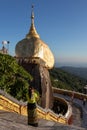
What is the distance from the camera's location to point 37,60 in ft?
80.5

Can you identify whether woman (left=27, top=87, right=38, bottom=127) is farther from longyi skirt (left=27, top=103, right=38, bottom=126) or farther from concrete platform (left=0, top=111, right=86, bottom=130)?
concrete platform (left=0, top=111, right=86, bottom=130)

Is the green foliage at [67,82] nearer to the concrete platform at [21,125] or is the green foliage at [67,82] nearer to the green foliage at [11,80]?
the green foliage at [11,80]

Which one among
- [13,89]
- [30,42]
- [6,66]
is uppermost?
[30,42]

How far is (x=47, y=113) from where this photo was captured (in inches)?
594

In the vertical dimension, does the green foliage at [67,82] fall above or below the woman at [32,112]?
below

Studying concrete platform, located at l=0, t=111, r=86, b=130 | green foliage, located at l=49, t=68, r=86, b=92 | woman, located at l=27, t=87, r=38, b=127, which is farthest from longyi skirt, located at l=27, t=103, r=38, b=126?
green foliage, located at l=49, t=68, r=86, b=92

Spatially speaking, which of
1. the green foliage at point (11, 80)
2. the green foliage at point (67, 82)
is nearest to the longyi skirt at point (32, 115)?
the green foliage at point (11, 80)

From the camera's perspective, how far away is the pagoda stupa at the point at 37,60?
23.6 meters

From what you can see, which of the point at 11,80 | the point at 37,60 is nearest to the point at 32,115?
the point at 11,80

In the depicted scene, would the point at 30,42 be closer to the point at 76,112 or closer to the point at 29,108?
the point at 76,112

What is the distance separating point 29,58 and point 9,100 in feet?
46.1

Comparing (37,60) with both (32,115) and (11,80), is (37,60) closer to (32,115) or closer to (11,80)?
(11,80)

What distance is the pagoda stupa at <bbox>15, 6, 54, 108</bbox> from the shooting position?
23.6m

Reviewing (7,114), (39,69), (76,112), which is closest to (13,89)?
(39,69)
